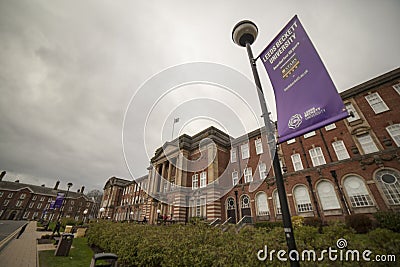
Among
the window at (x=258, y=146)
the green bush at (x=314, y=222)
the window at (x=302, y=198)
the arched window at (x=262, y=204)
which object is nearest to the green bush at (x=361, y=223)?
the green bush at (x=314, y=222)

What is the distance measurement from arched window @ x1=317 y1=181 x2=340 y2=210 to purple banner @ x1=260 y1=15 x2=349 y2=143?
17.3 metres

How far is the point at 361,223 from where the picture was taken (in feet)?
41.4

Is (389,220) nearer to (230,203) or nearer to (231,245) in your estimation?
(231,245)

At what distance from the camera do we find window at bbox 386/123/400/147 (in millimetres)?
14688

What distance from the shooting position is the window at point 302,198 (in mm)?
17266

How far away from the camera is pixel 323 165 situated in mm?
17078

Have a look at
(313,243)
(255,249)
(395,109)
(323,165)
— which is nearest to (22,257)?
(255,249)

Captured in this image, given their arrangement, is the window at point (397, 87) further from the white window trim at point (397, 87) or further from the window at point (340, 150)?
the window at point (340, 150)

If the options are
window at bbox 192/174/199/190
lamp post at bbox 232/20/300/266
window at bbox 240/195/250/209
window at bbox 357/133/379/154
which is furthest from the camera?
window at bbox 192/174/199/190

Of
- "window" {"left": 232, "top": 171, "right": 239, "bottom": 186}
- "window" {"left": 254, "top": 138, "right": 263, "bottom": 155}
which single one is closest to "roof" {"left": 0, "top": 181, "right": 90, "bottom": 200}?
"window" {"left": 232, "top": 171, "right": 239, "bottom": 186}

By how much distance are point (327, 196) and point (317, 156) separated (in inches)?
170

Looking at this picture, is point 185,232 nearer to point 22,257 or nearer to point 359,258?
point 359,258

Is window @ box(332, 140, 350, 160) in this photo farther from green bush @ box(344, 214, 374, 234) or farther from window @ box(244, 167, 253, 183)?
window @ box(244, 167, 253, 183)

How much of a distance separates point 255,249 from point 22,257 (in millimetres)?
13112
